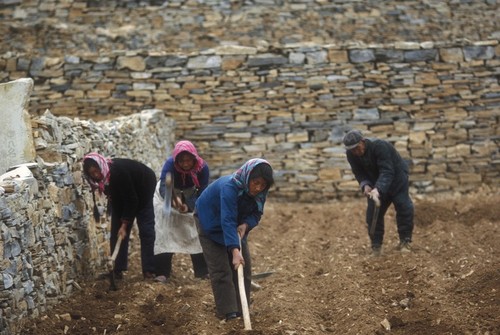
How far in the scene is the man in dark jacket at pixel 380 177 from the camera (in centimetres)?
784

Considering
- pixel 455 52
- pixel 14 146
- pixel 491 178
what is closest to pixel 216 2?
pixel 455 52

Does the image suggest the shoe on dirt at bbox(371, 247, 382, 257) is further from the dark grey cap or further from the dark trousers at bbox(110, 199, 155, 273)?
the dark trousers at bbox(110, 199, 155, 273)

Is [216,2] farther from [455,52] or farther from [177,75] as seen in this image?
[455,52]

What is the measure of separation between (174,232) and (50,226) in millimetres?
1528

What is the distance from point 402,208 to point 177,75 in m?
5.36

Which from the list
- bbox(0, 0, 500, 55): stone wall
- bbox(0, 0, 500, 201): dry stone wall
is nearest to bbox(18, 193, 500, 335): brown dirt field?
bbox(0, 0, 500, 201): dry stone wall

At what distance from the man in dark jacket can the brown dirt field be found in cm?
27

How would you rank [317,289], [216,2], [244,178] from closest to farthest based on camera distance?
1. [244,178]
2. [317,289]
3. [216,2]

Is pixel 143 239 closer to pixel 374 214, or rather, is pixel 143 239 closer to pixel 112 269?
pixel 112 269

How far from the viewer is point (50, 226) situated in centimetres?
621

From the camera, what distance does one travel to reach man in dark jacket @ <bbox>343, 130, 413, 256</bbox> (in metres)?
7.84

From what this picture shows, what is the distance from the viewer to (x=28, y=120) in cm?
658

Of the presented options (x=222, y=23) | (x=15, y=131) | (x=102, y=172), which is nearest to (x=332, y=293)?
(x=102, y=172)

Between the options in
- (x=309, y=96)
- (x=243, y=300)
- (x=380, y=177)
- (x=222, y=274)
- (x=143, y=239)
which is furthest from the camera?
(x=309, y=96)
